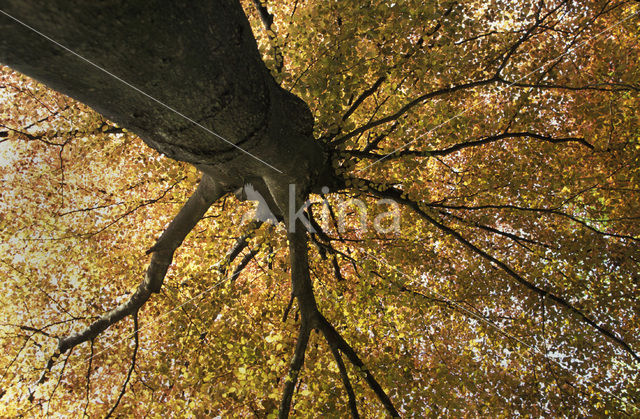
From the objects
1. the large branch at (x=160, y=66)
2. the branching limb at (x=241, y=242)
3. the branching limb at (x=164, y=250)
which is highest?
A: the branching limb at (x=241, y=242)

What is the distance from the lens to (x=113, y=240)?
7.04m

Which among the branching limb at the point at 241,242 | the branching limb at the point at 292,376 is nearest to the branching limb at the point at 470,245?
the branching limb at the point at 241,242

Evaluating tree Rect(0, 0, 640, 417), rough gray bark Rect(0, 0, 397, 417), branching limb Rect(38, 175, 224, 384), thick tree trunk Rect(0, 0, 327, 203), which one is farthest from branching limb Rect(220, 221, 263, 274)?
thick tree trunk Rect(0, 0, 327, 203)

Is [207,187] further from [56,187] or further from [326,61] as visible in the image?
[56,187]

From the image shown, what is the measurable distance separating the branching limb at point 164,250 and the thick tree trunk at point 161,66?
66.4 inches

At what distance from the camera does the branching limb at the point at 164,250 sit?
4.29 metres

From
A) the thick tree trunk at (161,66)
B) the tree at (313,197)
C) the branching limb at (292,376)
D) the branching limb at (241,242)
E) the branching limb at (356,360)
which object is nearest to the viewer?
the thick tree trunk at (161,66)

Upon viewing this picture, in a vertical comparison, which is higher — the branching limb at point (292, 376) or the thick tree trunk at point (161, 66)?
the thick tree trunk at point (161, 66)

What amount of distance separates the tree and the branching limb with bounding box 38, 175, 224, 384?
0.08 feet

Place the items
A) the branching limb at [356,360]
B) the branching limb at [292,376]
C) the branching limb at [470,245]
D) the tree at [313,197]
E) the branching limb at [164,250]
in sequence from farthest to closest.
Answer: the branching limb at [470,245] < the branching limb at [164,250] < the branching limb at [356,360] < the branching limb at [292,376] < the tree at [313,197]

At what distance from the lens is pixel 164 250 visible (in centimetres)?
445

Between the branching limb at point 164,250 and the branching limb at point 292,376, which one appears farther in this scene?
the branching limb at point 164,250

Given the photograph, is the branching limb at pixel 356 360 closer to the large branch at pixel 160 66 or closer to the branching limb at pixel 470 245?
the branching limb at pixel 470 245

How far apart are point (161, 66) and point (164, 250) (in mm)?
3334
